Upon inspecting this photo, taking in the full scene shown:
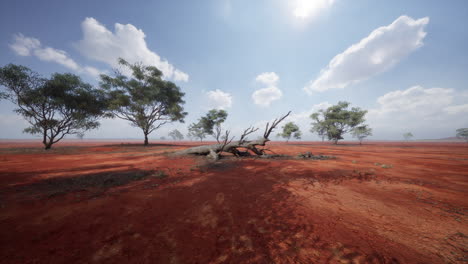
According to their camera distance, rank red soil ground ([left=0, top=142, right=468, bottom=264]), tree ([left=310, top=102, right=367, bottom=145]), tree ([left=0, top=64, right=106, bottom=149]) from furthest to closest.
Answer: tree ([left=310, top=102, right=367, bottom=145]), tree ([left=0, top=64, right=106, bottom=149]), red soil ground ([left=0, top=142, right=468, bottom=264])

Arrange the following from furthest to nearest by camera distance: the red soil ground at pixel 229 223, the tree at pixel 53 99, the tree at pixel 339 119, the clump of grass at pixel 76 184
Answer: the tree at pixel 339 119, the tree at pixel 53 99, the clump of grass at pixel 76 184, the red soil ground at pixel 229 223

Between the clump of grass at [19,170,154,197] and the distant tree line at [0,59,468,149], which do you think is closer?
the clump of grass at [19,170,154,197]

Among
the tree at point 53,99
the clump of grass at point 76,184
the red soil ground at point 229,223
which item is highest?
the tree at point 53,99

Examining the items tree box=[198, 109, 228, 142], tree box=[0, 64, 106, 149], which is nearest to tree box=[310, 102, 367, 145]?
tree box=[198, 109, 228, 142]

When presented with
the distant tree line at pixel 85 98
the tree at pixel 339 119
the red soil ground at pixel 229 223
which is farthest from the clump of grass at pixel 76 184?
the tree at pixel 339 119

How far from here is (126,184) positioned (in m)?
4.54

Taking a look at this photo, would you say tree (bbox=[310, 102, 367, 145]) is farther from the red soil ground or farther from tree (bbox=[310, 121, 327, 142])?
A: the red soil ground

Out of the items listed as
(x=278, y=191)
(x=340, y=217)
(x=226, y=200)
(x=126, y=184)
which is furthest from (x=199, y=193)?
(x=340, y=217)

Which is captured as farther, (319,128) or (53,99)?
(319,128)

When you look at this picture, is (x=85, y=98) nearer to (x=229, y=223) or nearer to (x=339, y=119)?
(x=229, y=223)

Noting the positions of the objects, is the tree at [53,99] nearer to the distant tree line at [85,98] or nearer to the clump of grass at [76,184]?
the distant tree line at [85,98]

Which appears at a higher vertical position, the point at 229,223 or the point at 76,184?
the point at 76,184

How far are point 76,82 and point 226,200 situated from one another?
82.0 ft

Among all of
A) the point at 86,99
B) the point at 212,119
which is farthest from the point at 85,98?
the point at 212,119
